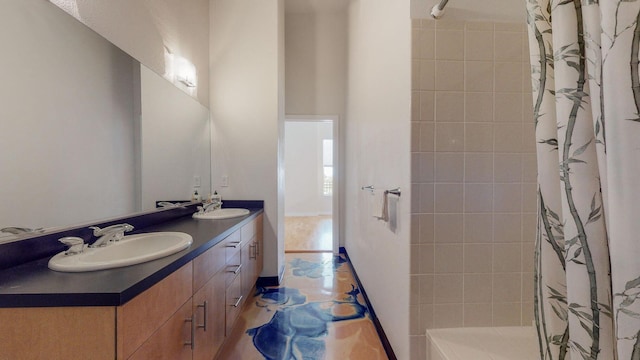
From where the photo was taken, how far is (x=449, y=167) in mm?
1166

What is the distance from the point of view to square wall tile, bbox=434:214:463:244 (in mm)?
1174

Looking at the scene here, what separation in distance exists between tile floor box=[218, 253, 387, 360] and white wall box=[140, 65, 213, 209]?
112 cm

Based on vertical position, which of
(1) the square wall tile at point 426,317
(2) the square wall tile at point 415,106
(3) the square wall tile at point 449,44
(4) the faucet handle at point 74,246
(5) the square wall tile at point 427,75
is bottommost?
(1) the square wall tile at point 426,317

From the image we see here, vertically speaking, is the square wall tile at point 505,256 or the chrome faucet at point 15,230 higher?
the chrome faucet at point 15,230

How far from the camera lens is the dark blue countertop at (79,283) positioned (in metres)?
0.63

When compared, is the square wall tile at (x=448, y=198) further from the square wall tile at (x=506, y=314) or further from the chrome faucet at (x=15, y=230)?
the chrome faucet at (x=15, y=230)

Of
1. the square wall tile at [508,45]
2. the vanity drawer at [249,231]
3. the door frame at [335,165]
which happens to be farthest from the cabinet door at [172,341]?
the door frame at [335,165]

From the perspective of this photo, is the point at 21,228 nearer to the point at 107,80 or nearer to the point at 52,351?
the point at 52,351

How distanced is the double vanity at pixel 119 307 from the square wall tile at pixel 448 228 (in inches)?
45.1

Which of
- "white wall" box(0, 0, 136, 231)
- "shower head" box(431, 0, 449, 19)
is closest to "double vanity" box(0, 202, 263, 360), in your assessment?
"white wall" box(0, 0, 136, 231)

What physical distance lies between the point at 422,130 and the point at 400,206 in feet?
1.36

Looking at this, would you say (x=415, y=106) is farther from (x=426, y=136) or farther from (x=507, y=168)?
(x=507, y=168)

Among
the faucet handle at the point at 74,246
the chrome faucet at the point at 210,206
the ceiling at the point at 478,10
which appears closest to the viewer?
the faucet handle at the point at 74,246

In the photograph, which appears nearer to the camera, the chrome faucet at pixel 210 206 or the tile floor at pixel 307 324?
the tile floor at pixel 307 324
